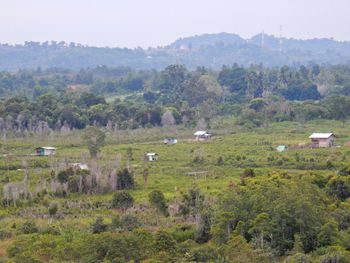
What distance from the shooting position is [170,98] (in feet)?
284

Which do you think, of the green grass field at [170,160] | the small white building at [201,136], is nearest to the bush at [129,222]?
the green grass field at [170,160]

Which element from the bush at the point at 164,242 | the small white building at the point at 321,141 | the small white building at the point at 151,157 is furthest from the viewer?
the small white building at the point at 321,141

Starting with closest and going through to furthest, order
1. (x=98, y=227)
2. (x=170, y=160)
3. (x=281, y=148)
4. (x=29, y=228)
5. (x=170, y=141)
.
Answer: (x=98, y=227) < (x=29, y=228) < (x=170, y=160) < (x=281, y=148) < (x=170, y=141)

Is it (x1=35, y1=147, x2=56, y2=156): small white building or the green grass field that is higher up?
(x1=35, y1=147, x2=56, y2=156): small white building

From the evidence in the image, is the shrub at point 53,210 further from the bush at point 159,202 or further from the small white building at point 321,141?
the small white building at point 321,141

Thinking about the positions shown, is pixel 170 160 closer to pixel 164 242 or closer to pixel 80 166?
pixel 80 166

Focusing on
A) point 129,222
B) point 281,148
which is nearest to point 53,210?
point 129,222

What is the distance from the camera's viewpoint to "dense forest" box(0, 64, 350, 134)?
6272 centimetres

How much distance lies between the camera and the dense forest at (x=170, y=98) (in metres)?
62.7

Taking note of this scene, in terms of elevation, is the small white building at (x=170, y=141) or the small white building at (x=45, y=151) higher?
the small white building at (x=45, y=151)

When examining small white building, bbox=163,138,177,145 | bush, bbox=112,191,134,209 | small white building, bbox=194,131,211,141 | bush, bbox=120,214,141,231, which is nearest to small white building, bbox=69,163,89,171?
bush, bbox=112,191,134,209

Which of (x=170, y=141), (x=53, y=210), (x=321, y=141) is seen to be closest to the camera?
(x=53, y=210)

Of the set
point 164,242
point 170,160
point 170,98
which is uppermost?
point 170,98

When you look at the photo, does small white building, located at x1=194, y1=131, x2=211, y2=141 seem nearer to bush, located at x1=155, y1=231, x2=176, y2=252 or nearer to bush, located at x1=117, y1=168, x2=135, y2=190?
bush, located at x1=117, y1=168, x2=135, y2=190
